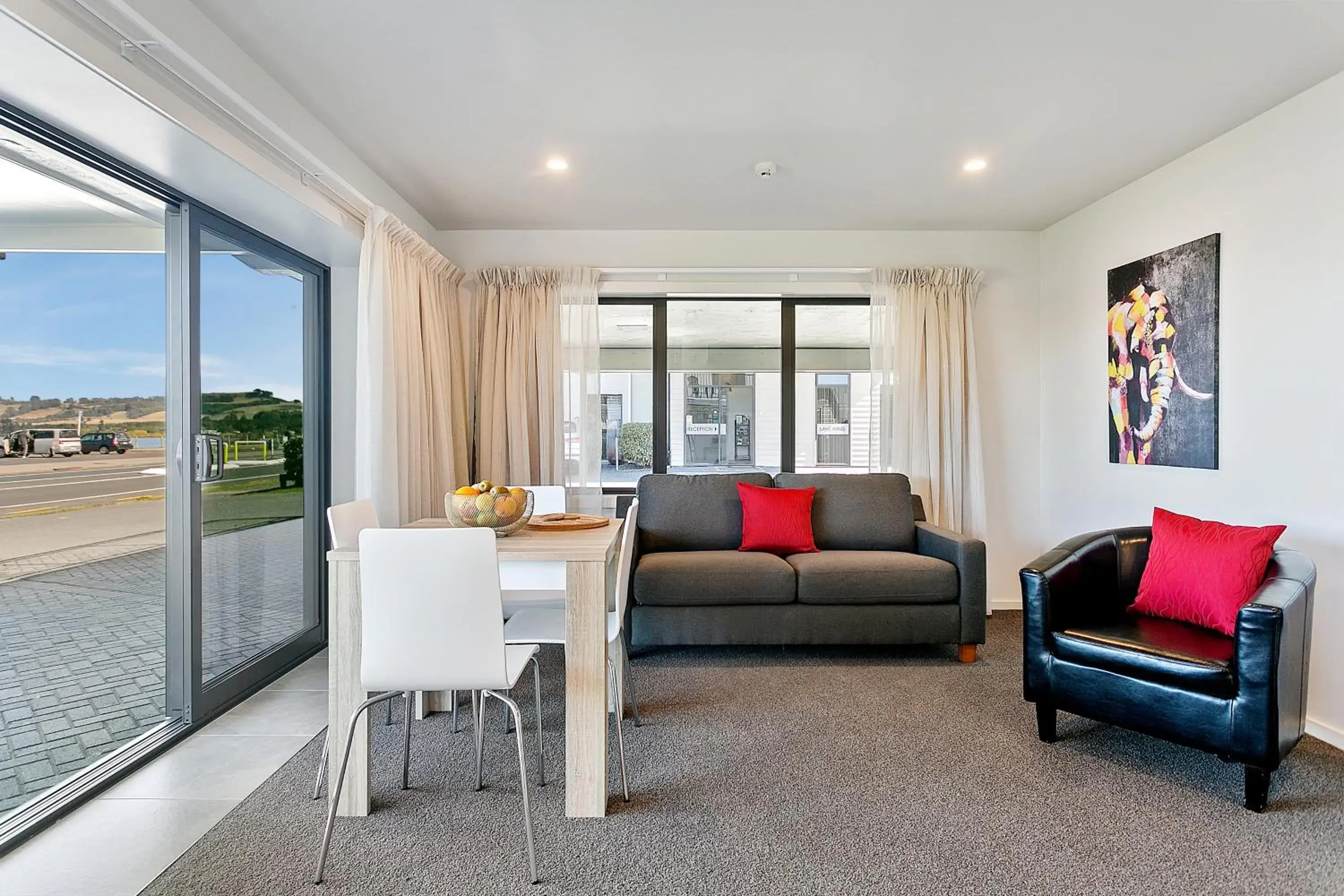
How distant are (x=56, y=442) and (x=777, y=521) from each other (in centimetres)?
310

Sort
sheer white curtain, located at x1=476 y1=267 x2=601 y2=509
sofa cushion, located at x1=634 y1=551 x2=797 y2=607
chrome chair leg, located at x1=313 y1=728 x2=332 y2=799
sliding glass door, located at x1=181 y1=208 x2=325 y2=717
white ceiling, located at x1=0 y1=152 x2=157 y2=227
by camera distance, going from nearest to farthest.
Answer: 1. white ceiling, located at x1=0 y1=152 x2=157 y2=227
2. chrome chair leg, located at x1=313 y1=728 x2=332 y2=799
3. sliding glass door, located at x1=181 y1=208 x2=325 y2=717
4. sofa cushion, located at x1=634 y1=551 x2=797 y2=607
5. sheer white curtain, located at x1=476 y1=267 x2=601 y2=509

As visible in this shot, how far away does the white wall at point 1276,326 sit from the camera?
2.54 metres

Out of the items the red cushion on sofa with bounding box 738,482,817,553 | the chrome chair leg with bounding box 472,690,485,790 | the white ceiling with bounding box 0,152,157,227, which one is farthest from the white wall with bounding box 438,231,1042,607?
the chrome chair leg with bounding box 472,690,485,790

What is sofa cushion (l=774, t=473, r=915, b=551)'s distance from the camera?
3.90 m

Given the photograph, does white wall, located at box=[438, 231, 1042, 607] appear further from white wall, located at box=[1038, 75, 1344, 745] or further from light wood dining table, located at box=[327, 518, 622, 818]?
light wood dining table, located at box=[327, 518, 622, 818]

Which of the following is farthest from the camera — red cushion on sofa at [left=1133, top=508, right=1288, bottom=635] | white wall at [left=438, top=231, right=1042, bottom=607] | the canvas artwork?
white wall at [left=438, top=231, right=1042, bottom=607]

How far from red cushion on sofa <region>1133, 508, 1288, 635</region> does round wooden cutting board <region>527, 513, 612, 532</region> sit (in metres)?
2.17

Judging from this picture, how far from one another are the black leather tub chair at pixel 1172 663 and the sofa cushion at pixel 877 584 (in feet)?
2.39

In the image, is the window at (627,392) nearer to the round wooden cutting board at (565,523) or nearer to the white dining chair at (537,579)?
the white dining chair at (537,579)

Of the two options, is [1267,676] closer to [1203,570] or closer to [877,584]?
[1203,570]

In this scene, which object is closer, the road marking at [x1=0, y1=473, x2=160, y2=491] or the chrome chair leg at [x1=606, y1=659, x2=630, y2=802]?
the road marking at [x1=0, y1=473, x2=160, y2=491]

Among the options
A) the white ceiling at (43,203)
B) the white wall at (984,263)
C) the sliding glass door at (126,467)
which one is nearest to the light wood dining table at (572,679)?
the sliding glass door at (126,467)

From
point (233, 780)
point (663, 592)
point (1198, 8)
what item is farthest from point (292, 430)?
point (1198, 8)

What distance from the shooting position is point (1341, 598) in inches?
99.7
